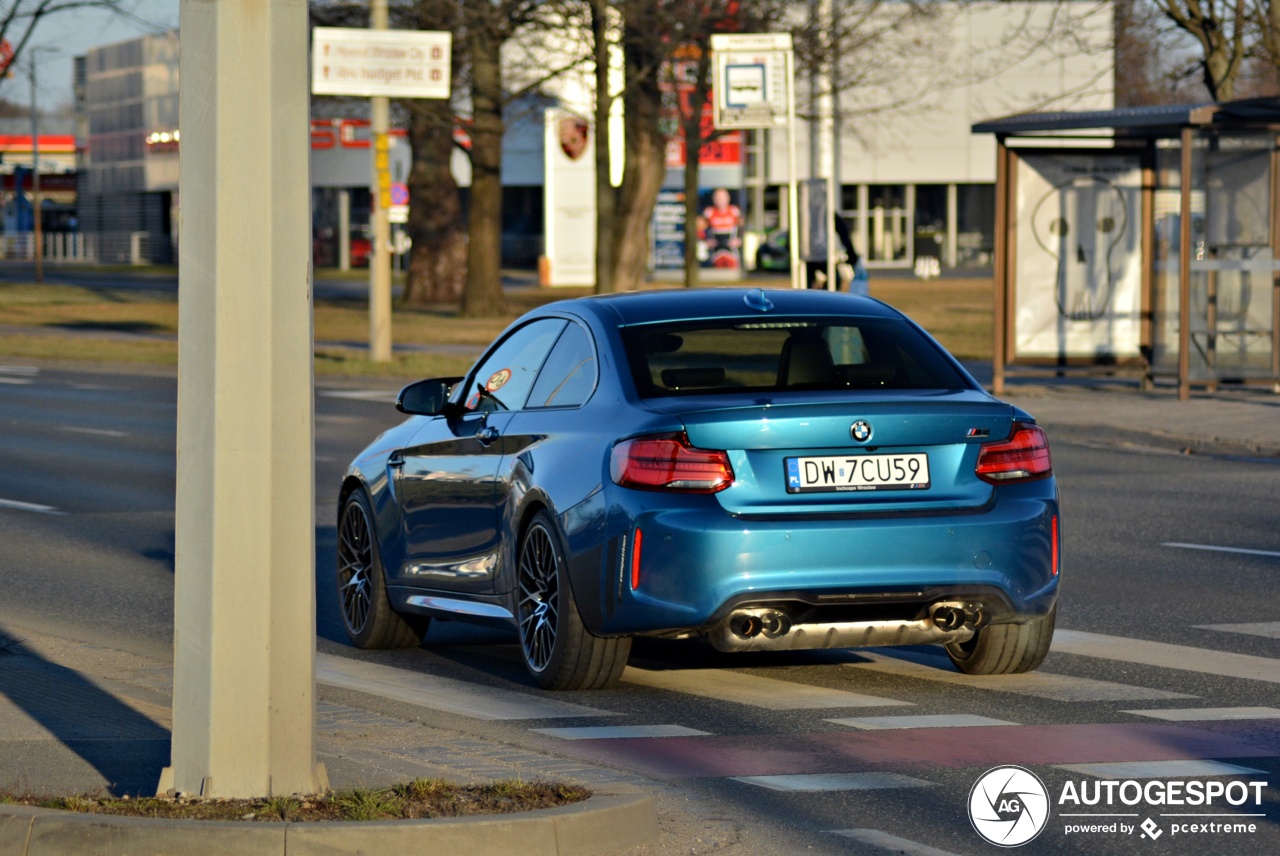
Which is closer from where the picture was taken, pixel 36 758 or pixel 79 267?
pixel 36 758

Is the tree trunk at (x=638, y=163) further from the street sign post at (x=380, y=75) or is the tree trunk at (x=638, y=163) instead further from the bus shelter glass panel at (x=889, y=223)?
the bus shelter glass panel at (x=889, y=223)

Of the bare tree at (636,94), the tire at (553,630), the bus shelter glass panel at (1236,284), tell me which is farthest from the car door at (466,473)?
the bare tree at (636,94)

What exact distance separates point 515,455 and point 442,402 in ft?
2.60

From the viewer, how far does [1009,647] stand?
8070 mm

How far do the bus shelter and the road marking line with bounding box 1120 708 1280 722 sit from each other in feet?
50.3

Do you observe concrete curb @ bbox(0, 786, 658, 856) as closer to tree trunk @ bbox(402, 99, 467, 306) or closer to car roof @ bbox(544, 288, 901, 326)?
car roof @ bbox(544, 288, 901, 326)

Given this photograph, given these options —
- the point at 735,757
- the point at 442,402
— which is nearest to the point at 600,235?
the point at 442,402

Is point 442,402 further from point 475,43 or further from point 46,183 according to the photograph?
point 46,183

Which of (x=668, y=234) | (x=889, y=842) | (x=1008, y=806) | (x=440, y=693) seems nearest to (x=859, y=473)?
(x=1008, y=806)

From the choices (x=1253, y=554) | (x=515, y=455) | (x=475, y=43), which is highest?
(x=475, y=43)

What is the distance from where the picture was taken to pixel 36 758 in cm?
618

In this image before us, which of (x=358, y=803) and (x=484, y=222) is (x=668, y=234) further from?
(x=358, y=803)

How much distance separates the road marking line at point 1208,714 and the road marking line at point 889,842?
1.94 m

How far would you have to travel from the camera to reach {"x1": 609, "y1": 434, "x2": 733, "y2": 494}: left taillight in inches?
283
